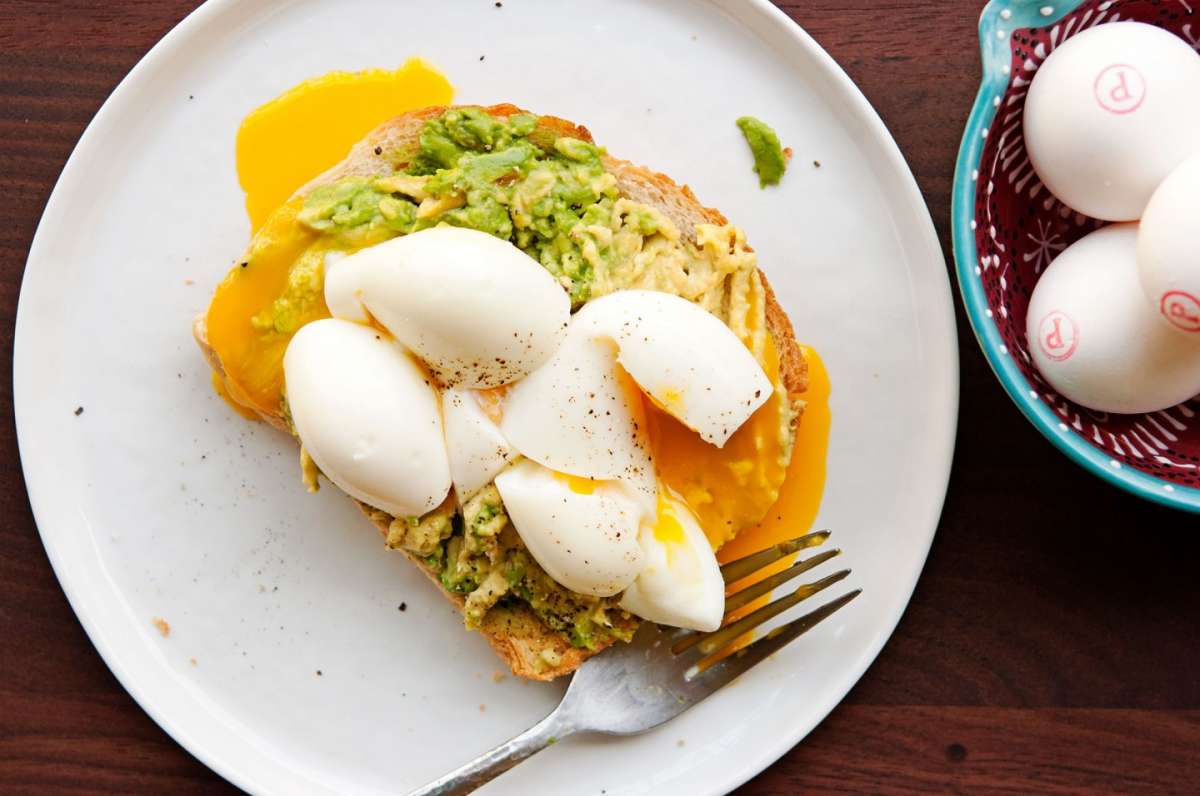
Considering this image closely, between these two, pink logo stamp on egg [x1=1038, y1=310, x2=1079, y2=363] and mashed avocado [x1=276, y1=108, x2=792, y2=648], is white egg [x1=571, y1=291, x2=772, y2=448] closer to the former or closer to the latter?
mashed avocado [x1=276, y1=108, x2=792, y2=648]

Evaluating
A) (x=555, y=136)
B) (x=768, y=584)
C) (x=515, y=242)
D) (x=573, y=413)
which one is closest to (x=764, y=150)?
(x=555, y=136)

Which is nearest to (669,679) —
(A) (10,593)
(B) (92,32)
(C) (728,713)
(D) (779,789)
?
(C) (728,713)

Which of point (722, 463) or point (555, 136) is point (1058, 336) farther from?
point (555, 136)

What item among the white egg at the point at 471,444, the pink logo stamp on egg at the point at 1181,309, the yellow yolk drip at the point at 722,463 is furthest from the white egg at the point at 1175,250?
the white egg at the point at 471,444

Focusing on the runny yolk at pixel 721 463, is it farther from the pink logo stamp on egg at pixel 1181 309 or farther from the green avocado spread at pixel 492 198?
the pink logo stamp on egg at pixel 1181 309

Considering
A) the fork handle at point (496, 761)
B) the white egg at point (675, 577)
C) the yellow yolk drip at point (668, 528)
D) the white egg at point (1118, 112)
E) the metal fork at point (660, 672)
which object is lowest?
the fork handle at point (496, 761)

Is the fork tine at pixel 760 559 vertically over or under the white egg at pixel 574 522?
under

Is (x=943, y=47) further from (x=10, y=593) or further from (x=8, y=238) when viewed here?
(x=10, y=593)

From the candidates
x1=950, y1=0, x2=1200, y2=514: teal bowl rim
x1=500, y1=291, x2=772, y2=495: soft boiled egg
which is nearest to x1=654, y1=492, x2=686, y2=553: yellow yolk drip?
x1=500, y1=291, x2=772, y2=495: soft boiled egg
